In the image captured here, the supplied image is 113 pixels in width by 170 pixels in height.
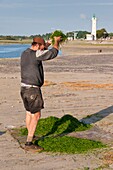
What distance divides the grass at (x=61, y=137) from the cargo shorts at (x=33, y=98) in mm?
763

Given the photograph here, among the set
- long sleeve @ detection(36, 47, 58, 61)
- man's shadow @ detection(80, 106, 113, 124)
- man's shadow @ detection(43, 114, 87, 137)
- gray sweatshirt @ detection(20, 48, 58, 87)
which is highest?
long sleeve @ detection(36, 47, 58, 61)

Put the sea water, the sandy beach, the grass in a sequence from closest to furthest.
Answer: the sandy beach → the grass → the sea water

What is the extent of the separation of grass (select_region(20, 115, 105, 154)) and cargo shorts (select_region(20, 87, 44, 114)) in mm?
763

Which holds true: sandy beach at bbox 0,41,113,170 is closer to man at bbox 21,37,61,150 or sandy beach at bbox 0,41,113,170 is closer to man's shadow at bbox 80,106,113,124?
man's shadow at bbox 80,106,113,124

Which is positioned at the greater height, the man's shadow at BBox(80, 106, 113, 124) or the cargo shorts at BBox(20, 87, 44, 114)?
the cargo shorts at BBox(20, 87, 44, 114)

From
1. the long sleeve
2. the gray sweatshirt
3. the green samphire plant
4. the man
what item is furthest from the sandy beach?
the green samphire plant

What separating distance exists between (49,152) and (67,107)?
15.9 feet

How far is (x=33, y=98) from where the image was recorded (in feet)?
23.3

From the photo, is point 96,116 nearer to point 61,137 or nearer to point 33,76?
point 61,137

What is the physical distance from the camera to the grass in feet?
23.7

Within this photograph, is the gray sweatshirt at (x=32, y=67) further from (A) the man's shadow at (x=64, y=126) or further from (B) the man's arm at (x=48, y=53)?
(A) the man's shadow at (x=64, y=126)

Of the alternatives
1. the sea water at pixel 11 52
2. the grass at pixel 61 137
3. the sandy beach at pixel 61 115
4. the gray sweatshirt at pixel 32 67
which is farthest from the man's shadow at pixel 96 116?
the sea water at pixel 11 52

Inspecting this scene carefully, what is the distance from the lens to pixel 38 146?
7.22 meters

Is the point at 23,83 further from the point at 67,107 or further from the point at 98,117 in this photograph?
the point at 67,107
